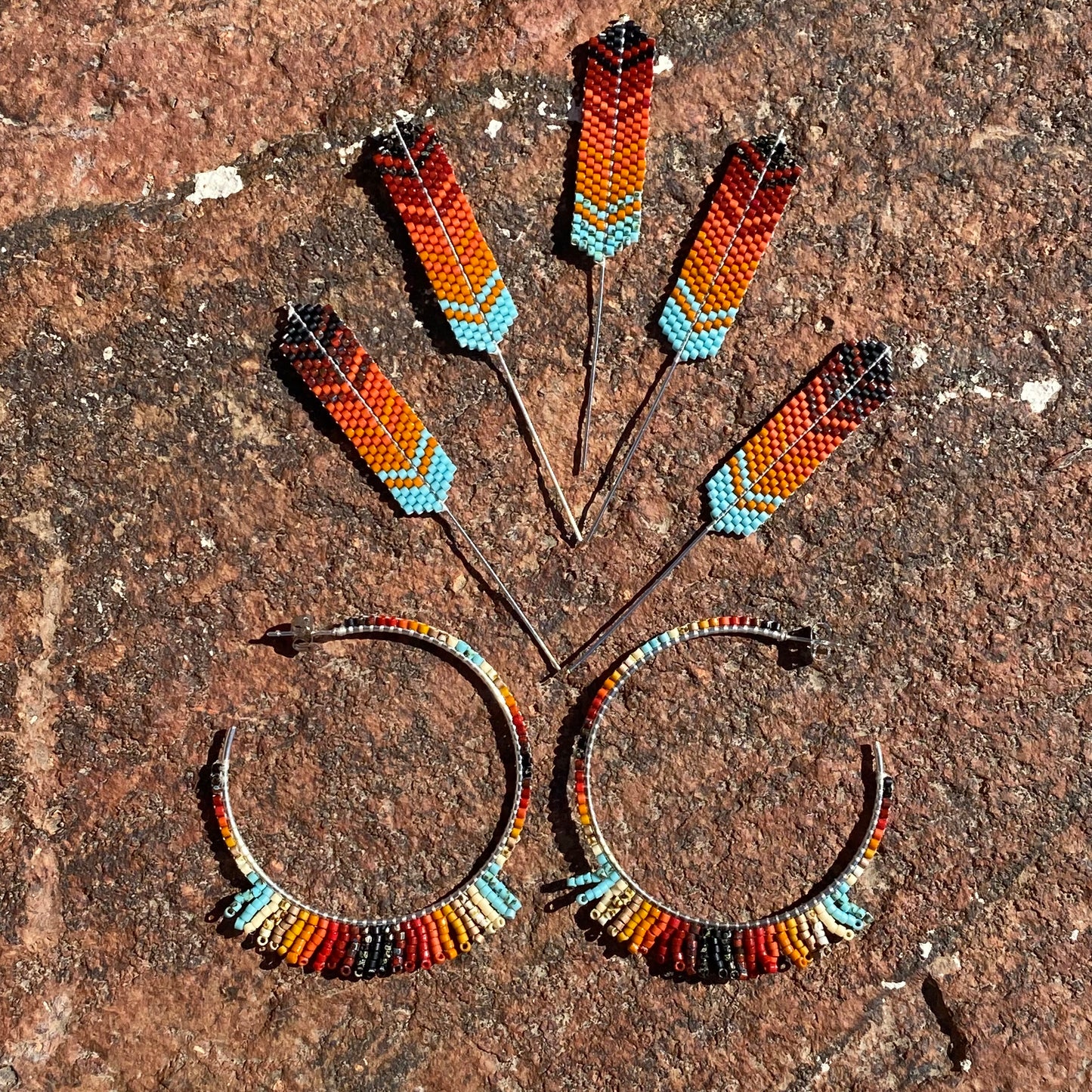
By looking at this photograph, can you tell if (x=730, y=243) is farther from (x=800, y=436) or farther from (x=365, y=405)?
(x=365, y=405)

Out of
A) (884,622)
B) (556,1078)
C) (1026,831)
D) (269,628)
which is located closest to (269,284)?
(269,628)

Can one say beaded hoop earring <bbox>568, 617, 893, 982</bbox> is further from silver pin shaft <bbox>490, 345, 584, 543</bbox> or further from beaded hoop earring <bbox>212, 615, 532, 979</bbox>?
silver pin shaft <bbox>490, 345, 584, 543</bbox>

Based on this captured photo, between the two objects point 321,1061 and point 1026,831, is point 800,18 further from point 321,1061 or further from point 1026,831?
point 321,1061

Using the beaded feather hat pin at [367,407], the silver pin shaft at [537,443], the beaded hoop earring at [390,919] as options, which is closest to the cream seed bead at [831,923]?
the beaded hoop earring at [390,919]

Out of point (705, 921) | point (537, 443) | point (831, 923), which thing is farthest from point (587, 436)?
point (831, 923)

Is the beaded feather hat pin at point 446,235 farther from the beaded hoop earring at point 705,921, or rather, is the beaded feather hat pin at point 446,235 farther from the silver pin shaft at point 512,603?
the beaded hoop earring at point 705,921

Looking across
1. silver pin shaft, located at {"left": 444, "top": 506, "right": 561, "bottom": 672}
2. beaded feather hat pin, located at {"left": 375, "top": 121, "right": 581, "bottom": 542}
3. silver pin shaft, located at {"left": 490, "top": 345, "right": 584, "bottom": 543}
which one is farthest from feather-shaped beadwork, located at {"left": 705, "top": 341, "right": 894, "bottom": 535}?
beaded feather hat pin, located at {"left": 375, "top": 121, "right": 581, "bottom": 542}
